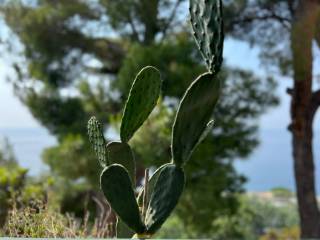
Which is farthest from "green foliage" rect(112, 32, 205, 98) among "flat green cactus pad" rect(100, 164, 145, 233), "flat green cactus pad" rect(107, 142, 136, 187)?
"flat green cactus pad" rect(100, 164, 145, 233)

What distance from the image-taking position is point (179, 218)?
22.4ft

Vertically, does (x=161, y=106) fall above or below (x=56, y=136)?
above

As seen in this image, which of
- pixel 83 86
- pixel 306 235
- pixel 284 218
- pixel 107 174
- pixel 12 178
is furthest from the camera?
pixel 284 218

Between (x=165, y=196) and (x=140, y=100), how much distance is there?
28 cm

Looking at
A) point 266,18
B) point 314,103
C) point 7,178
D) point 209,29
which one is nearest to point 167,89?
point 266,18

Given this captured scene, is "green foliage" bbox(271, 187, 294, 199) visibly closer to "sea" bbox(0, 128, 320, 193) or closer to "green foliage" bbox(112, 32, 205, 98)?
"sea" bbox(0, 128, 320, 193)

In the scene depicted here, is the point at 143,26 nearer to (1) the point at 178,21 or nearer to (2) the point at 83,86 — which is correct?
(1) the point at 178,21

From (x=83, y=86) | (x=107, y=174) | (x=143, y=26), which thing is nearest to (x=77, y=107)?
(x=83, y=86)

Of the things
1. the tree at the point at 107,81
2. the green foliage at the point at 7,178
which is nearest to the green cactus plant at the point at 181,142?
the green foliage at the point at 7,178

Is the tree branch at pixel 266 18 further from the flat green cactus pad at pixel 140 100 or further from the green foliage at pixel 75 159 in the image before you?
the flat green cactus pad at pixel 140 100

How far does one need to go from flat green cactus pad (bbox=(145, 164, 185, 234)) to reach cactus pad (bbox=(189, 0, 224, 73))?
0.25 m

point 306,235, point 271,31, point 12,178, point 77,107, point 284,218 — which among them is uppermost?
point 271,31

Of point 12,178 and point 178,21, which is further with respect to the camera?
point 178,21

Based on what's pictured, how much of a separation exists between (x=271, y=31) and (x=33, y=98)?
285 centimetres
